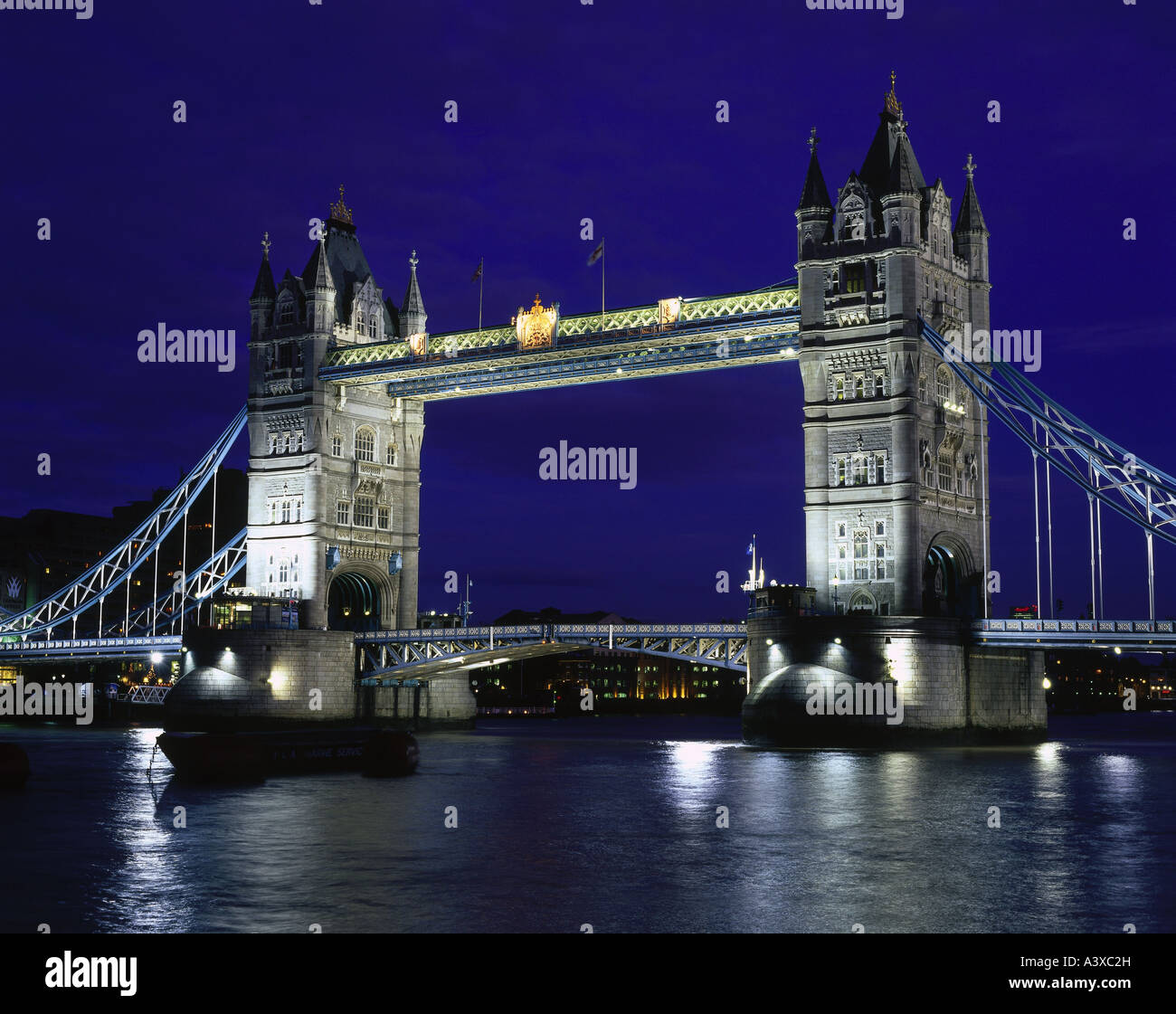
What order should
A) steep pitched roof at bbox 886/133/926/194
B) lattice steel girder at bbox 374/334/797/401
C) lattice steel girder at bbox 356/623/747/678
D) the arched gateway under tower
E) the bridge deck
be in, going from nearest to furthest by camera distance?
the arched gateway under tower
steep pitched roof at bbox 886/133/926/194
the bridge deck
lattice steel girder at bbox 374/334/797/401
lattice steel girder at bbox 356/623/747/678

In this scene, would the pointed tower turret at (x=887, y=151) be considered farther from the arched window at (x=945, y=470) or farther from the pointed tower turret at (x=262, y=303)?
the pointed tower turret at (x=262, y=303)

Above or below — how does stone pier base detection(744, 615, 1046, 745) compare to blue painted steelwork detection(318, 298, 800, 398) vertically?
below

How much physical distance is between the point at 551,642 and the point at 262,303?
28180 millimetres

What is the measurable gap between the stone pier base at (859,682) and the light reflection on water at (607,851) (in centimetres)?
594

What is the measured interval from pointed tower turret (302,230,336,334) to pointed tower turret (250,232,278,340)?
2.97 metres

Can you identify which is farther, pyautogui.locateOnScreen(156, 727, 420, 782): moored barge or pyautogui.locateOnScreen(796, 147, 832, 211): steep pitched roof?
pyautogui.locateOnScreen(796, 147, 832, 211): steep pitched roof

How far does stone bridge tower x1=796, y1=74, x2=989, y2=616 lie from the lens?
6869cm

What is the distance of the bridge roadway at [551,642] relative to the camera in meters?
63.6

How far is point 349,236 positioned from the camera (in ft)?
313

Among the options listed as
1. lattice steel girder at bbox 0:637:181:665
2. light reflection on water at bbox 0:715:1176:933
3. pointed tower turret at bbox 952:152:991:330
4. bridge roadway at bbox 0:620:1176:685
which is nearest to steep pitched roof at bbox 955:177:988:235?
pointed tower turret at bbox 952:152:991:330

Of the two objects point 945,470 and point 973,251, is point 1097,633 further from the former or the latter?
point 973,251

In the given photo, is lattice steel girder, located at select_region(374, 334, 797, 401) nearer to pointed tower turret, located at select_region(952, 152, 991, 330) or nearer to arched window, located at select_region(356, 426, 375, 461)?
arched window, located at select_region(356, 426, 375, 461)
